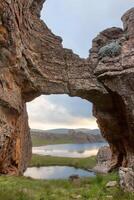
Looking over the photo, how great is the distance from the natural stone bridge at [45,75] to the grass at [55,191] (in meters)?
4.16

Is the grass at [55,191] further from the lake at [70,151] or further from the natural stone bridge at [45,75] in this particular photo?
the lake at [70,151]

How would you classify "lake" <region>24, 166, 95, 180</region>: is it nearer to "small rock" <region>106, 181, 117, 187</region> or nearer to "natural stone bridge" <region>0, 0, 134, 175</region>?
"natural stone bridge" <region>0, 0, 134, 175</region>

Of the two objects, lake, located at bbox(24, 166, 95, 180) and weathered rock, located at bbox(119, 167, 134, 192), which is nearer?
weathered rock, located at bbox(119, 167, 134, 192)

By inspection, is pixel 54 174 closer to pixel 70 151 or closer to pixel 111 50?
pixel 111 50

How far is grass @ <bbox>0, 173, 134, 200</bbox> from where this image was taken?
19.1 m

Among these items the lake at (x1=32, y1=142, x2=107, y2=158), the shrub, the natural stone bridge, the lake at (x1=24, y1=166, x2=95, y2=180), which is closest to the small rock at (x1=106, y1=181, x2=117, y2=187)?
the natural stone bridge

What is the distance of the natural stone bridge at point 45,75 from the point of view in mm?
24828

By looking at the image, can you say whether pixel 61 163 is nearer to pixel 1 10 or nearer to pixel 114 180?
pixel 114 180

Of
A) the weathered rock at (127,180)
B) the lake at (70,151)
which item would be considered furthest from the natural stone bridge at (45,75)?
the lake at (70,151)

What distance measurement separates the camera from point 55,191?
Result: 70.9 ft

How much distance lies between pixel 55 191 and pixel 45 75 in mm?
10512

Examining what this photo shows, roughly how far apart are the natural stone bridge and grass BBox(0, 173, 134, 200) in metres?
4.16

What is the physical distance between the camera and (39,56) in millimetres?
28844

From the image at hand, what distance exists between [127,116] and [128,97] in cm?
188
